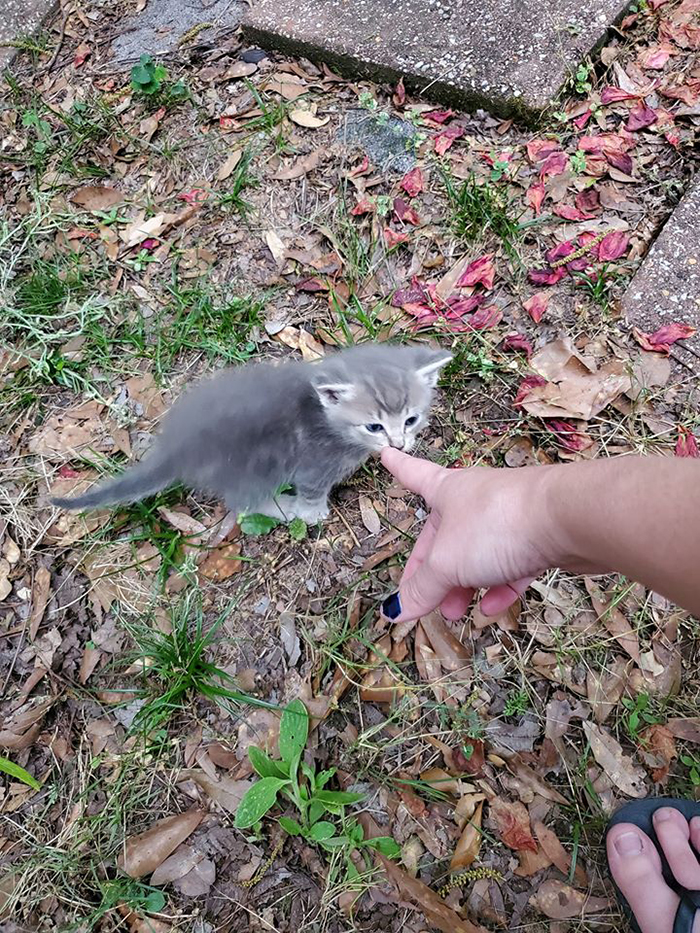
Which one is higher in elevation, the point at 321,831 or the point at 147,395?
the point at 147,395

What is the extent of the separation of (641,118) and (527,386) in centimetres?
141

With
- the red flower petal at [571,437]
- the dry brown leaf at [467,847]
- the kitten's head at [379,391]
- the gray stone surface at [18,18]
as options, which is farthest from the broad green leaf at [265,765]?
the gray stone surface at [18,18]

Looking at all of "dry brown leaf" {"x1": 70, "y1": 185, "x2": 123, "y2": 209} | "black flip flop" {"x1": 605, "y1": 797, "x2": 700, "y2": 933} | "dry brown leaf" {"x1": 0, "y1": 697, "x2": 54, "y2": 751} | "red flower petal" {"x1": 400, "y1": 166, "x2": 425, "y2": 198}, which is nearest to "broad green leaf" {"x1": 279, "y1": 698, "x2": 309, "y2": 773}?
"dry brown leaf" {"x1": 0, "y1": 697, "x2": 54, "y2": 751}

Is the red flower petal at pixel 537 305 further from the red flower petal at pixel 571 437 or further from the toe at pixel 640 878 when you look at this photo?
the toe at pixel 640 878

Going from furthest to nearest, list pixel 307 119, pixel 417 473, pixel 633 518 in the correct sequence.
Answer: pixel 307 119
pixel 417 473
pixel 633 518

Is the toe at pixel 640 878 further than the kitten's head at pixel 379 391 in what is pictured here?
No

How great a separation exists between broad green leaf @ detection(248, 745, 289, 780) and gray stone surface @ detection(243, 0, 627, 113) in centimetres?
283

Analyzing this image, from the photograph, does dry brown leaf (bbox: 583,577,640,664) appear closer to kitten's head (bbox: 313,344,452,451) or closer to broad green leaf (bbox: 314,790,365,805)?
kitten's head (bbox: 313,344,452,451)

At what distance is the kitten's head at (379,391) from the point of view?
7.00 ft

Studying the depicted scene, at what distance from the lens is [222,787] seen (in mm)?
2084

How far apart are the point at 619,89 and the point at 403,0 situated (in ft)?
3.70

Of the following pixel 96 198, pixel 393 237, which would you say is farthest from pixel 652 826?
pixel 96 198

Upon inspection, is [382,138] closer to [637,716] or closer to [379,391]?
[379,391]

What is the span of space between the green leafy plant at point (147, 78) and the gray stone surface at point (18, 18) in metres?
0.85
